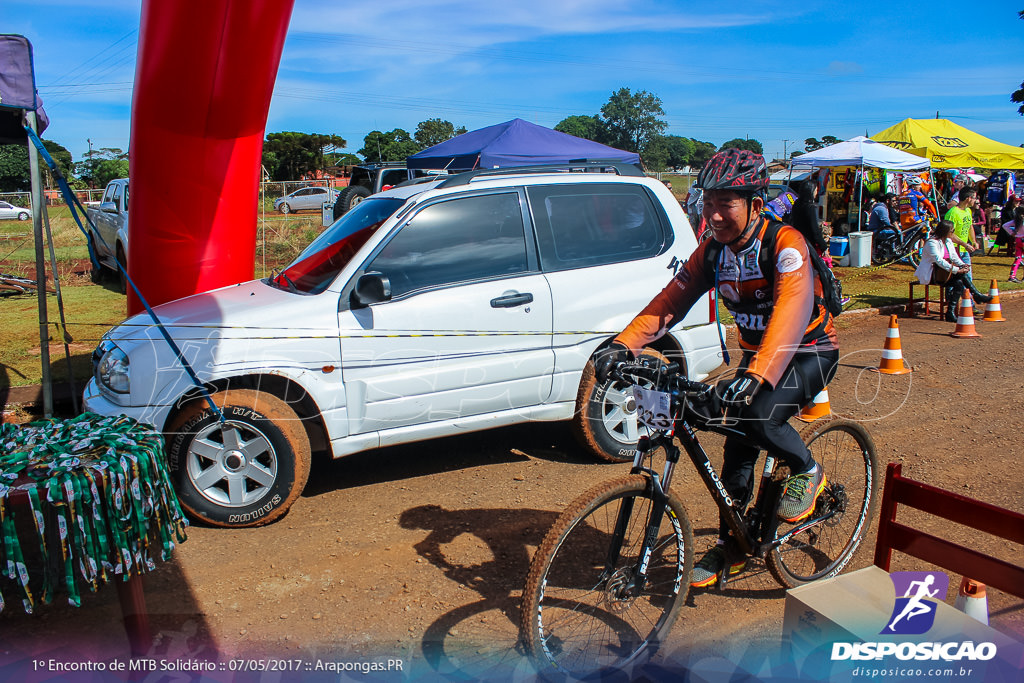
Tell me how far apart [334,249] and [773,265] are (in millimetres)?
3031

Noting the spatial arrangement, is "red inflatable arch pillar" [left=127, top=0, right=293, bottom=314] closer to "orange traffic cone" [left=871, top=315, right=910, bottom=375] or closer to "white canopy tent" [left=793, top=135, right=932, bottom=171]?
"orange traffic cone" [left=871, top=315, right=910, bottom=375]

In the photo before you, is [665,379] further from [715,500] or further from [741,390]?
[715,500]

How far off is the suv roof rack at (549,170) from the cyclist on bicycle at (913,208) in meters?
14.6

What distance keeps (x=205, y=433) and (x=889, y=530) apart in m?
3.50

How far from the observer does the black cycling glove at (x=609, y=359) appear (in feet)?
10.3

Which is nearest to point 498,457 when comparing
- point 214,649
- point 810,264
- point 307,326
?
point 307,326

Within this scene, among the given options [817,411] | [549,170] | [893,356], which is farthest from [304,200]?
[817,411]

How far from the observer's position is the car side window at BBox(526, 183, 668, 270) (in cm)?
518

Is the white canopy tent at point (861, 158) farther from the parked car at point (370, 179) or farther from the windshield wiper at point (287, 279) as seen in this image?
the windshield wiper at point (287, 279)

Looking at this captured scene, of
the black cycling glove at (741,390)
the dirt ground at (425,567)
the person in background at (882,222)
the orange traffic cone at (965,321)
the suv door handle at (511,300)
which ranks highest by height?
the person in background at (882,222)

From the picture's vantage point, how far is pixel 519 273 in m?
5.01

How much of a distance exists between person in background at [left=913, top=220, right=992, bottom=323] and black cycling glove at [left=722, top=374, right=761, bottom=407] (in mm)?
9016

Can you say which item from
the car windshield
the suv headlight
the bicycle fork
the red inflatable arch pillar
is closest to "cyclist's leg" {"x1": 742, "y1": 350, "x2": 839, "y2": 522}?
the bicycle fork

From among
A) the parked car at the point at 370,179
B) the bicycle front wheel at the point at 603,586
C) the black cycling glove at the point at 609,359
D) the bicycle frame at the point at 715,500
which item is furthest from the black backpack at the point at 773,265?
the parked car at the point at 370,179
